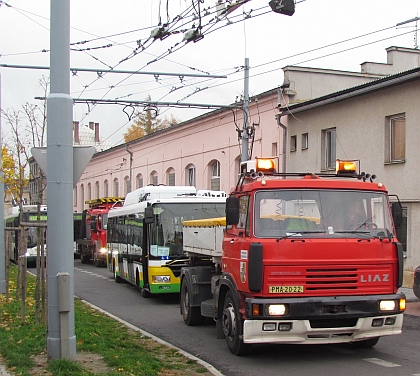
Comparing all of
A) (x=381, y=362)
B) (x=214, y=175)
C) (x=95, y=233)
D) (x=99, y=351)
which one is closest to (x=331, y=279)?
(x=381, y=362)

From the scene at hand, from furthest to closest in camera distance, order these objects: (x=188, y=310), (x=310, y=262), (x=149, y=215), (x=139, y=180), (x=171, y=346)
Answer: (x=139, y=180)
(x=149, y=215)
(x=188, y=310)
(x=171, y=346)
(x=310, y=262)

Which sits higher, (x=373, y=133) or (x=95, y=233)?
(x=373, y=133)

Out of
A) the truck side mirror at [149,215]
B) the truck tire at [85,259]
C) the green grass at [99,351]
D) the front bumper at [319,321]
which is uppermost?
the truck side mirror at [149,215]

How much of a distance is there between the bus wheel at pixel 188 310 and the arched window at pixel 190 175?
23976 millimetres

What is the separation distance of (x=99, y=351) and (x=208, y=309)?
242 centimetres

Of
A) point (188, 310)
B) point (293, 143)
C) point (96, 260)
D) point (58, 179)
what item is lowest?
point (96, 260)

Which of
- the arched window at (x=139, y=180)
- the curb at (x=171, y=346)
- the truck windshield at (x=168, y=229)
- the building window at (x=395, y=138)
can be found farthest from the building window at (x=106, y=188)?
the curb at (x=171, y=346)

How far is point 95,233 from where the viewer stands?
30641mm

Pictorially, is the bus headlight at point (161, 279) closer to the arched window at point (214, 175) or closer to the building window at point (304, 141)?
the building window at point (304, 141)

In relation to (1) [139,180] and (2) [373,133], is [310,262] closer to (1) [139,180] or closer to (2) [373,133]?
(2) [373,133]

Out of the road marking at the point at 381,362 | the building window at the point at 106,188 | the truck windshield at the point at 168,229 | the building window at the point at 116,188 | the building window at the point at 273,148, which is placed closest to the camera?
the road marking at the point at 381,362

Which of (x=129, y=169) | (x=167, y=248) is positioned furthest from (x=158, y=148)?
(x=167, y=248)

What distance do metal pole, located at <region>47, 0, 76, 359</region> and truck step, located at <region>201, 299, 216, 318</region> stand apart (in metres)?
2.95

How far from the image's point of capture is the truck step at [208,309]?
10484 mm
